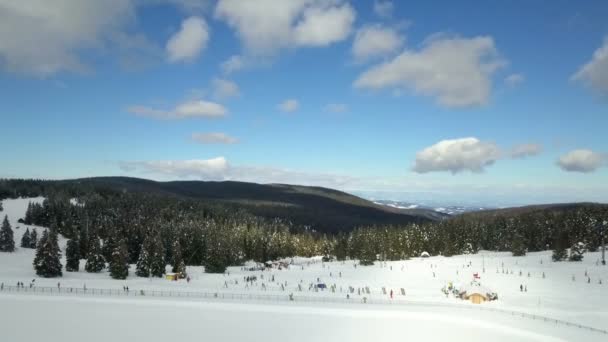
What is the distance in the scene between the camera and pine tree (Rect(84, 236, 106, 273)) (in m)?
74.4

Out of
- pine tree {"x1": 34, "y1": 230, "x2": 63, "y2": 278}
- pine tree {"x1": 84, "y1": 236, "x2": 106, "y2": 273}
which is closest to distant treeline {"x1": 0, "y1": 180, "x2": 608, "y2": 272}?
pine tree {"x1": 84, "y1": 236, "x2": 106, "y2": 273}

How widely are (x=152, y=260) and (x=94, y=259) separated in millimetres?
10358

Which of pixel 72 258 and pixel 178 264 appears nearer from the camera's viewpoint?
pixel 72 258

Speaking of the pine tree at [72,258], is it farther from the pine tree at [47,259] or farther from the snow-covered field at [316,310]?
the pine tree at [47,259]

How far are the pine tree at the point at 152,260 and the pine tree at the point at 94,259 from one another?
730 cm

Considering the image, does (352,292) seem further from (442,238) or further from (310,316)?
(442,238)

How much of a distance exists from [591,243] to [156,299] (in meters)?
94.9

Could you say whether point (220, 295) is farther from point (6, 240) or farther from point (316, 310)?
point (6, 240)

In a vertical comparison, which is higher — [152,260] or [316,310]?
[152,260]

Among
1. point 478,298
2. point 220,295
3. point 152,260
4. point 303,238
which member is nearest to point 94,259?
point 152,260

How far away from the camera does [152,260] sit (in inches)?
2918

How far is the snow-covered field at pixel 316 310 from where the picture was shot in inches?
1572

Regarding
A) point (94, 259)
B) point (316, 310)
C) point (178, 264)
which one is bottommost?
point (316, 310)

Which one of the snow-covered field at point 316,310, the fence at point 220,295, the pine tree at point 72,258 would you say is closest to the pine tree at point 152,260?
the snow-covered field at point 316,310
